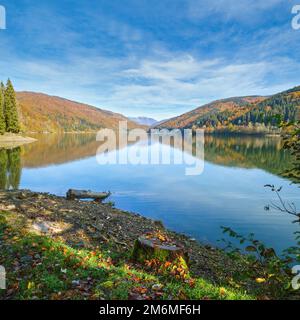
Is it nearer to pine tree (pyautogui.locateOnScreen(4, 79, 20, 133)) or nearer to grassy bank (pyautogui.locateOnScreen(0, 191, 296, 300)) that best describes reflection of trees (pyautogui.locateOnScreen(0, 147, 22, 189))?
grassy bank (pyautogui.locateOnScreen(0, 191, 296, 300))

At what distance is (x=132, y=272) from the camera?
A: 8086 mm

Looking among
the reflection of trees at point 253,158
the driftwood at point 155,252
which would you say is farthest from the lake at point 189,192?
the driftwood at point 155,252

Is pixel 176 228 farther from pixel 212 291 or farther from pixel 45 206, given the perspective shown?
pixel 212 291

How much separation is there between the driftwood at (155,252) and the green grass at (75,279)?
1.32ft

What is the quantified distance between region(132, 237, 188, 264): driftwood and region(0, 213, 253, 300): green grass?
1.32ft

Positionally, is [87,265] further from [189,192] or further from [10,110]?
[10,110]

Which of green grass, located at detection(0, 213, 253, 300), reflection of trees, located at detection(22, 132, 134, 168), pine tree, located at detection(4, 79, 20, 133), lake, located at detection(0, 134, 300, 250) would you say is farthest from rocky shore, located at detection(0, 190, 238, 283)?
pine tree, located at detection(4, 79, 20, 133)

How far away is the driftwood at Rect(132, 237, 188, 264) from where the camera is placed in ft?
30.7

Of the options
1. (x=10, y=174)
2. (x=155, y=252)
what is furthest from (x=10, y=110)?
(x=155, y=252)

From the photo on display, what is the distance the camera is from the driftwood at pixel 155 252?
9.37 m

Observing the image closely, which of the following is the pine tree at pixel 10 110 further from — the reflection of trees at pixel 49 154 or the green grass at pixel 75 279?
the green grass at pixel 75 279

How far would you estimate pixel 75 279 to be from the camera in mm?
7172

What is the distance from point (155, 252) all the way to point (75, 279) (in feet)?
10.7
